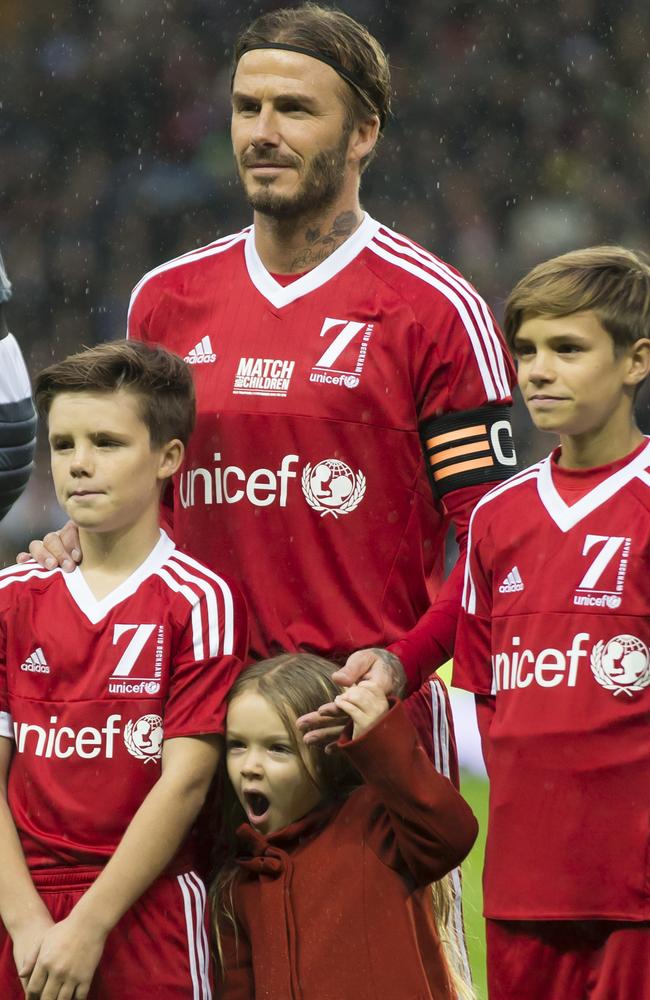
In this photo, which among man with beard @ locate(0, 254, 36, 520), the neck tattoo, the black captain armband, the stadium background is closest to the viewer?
the black captain armband

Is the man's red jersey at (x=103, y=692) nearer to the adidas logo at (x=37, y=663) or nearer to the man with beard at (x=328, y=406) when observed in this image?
the adidas logo at (x=37, y=663)

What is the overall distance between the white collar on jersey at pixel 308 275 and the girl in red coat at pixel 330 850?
0.71m

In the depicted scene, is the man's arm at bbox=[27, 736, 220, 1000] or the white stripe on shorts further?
the white stripe on shorts

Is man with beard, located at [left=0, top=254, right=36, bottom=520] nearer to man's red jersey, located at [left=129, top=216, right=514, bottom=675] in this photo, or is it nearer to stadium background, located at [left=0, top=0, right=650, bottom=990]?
man's red jersey, located at [left=129, top=216, right=514, bottom=675]

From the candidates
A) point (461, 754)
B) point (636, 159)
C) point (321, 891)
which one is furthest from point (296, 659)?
point (636, 159)

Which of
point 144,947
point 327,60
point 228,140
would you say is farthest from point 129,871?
point 228,140

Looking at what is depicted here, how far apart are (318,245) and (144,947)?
52.9 inches

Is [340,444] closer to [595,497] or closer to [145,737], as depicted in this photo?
[595,497]

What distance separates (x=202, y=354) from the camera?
10.7 feet

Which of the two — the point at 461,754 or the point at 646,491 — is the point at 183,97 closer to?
the point at 461,754

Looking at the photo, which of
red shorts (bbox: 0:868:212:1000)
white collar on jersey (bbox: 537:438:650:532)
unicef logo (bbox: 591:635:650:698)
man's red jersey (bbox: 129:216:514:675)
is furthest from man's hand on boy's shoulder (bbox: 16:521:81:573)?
unicef logo (bbox: 591:635:650:698)

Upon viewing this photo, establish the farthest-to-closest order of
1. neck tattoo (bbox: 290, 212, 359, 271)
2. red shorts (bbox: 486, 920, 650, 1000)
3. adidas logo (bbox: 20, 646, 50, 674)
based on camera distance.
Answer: neck tattoo (bbox: 290, 212, 359, 271) → adidas logo (bbox: 20, 646, 50, 674) → red shorts (bbox: 486, 920, 650, 1000)

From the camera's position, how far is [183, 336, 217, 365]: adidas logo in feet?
10.6

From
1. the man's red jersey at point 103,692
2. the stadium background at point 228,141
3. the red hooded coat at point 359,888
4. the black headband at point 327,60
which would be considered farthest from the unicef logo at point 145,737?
the stadium background at point 228,141
